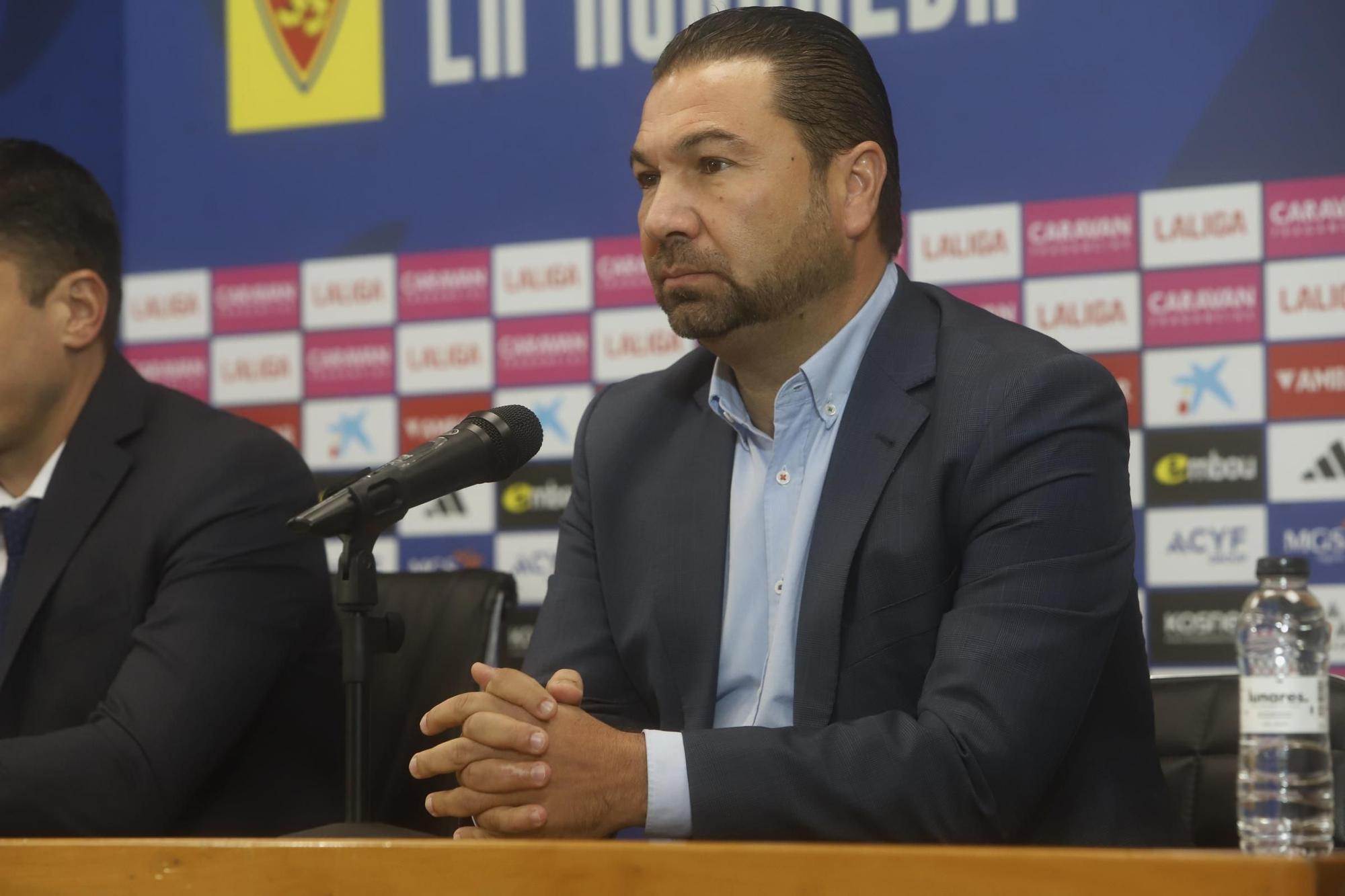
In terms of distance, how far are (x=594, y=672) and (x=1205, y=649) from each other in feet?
4.96

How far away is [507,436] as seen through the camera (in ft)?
6.19

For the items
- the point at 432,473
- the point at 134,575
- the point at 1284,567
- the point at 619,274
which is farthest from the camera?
the point at 619,274

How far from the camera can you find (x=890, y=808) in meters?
1.73

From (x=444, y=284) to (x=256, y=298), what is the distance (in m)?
0.52

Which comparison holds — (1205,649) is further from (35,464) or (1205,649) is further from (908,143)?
(35,464)

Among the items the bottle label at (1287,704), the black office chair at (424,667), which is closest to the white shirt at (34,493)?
the black office chair at (424,667)

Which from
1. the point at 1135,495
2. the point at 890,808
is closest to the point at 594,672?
the point at 890,808

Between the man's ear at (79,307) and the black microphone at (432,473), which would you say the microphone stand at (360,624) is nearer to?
the black microphone at (432,473)

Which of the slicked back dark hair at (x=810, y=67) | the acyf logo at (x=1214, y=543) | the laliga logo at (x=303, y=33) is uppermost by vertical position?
the laliga logo at (x=303, y=33)

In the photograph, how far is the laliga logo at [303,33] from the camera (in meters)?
3.97

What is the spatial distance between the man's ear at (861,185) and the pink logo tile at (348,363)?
→ 5.88 feet

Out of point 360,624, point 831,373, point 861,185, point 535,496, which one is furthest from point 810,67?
point 535,496

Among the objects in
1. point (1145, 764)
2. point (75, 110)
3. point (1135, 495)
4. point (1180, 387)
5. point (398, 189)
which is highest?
point (75, 110)

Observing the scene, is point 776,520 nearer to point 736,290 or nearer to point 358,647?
point 736,290
